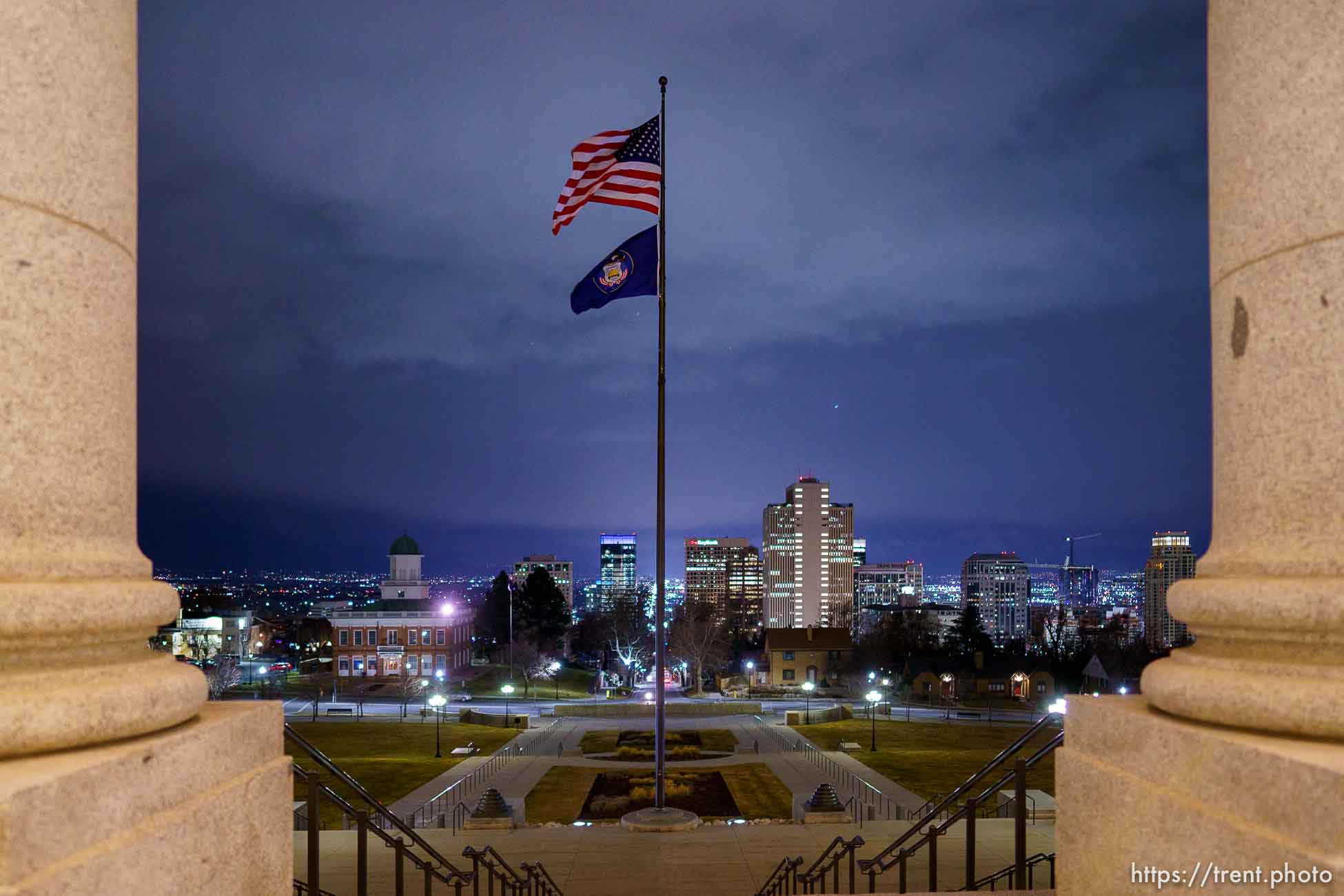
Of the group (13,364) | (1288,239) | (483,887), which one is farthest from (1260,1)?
(483,887)

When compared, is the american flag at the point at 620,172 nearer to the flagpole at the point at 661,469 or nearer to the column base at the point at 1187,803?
the flagpole at the point at 661,469

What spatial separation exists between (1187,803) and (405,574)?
321 feet

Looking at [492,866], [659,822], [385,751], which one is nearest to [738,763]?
[385,751]

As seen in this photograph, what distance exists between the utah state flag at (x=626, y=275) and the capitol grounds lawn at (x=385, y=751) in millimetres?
18032

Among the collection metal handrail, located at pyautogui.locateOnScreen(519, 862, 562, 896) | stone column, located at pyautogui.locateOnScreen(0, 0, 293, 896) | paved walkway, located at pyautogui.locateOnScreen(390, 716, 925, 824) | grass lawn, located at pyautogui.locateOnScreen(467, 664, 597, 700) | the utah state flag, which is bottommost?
grass lawn, located at pyautogui.locateOnScreen(467, 664, 597, 700)

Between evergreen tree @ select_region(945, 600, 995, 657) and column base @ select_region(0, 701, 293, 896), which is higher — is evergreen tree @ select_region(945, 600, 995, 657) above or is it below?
below

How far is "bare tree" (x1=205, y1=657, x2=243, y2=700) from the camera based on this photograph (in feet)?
215

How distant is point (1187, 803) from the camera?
3.41 m

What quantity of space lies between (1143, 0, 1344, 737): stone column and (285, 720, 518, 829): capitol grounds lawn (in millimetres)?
28533

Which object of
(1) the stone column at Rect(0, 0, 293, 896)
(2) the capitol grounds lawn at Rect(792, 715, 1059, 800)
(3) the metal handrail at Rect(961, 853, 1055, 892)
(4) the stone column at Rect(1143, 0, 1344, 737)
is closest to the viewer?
(1) the stone column at Rect(0, 0, 293, 896)

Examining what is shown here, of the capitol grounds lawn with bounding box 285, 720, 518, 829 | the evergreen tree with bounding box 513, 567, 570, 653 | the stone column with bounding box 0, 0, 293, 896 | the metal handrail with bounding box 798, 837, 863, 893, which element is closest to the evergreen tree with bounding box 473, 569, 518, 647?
the evergreen tree with bounding box 513, 567, 570, 653

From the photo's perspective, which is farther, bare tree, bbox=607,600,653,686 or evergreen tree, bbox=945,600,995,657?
evergreen tree, bbox=945,600,995,657

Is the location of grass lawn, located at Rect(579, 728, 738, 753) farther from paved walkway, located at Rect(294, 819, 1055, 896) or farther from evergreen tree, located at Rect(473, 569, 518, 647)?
evergreen tree, located at Rect(473, 569, 518, 647)

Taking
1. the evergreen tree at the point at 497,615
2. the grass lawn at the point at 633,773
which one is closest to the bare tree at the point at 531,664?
the evergreen tree at the point at 497,615
